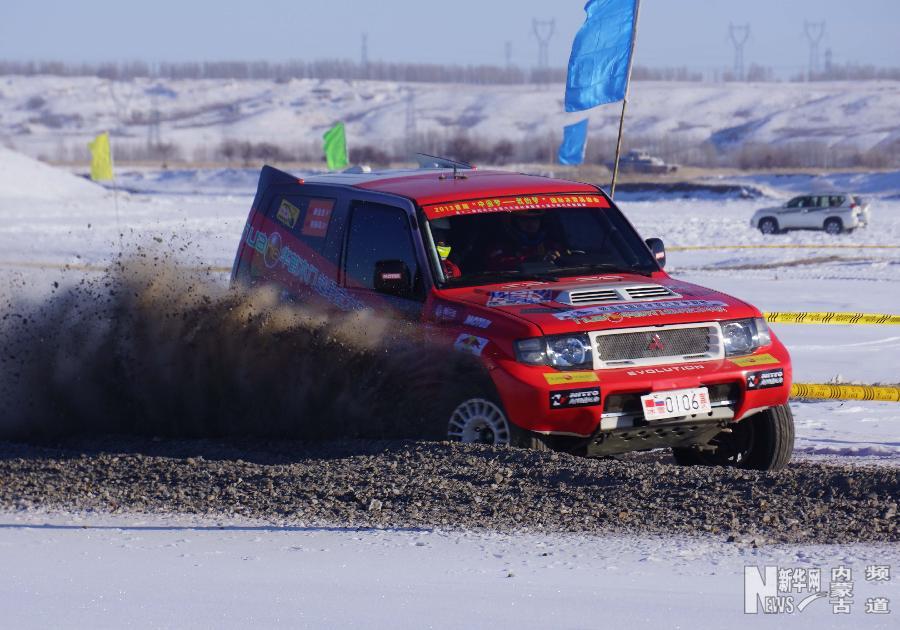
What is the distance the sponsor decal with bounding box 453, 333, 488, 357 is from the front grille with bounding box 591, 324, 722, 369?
617 millimetres

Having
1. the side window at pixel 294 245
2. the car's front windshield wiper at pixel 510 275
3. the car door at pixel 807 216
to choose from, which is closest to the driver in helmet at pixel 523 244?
the car's front windshield wiper at pixel 510 275

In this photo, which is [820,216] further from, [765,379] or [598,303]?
[598,303]

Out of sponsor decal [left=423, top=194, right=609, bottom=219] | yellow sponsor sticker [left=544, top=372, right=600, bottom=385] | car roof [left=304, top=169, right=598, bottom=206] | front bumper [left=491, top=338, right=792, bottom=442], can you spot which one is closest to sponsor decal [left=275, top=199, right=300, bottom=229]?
car roof [left=304, top=169, right=598, bottom=206]

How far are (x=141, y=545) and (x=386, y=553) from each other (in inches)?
45.1

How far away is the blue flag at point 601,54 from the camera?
13680 mm

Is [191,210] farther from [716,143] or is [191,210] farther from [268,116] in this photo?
[268,116]

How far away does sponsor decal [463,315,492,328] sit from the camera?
7.14m

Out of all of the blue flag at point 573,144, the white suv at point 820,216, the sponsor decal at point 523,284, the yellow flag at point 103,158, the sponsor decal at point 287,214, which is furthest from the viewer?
the yellow flag at point 103,158

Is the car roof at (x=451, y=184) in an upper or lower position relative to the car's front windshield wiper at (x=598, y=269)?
upper

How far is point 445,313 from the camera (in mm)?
7461

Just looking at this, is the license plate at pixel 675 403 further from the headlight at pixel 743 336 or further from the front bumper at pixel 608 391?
the headlight at pixel 743 336

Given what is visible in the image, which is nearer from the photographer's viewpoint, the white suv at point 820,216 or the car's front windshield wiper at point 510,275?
the car's front windshield wiper at point 510,275

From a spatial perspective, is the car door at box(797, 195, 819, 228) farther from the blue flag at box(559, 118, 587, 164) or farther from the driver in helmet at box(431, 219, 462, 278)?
the driver in helmet at box(431, 219, 462, 278)

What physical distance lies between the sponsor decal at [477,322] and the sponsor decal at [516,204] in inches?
38.5
